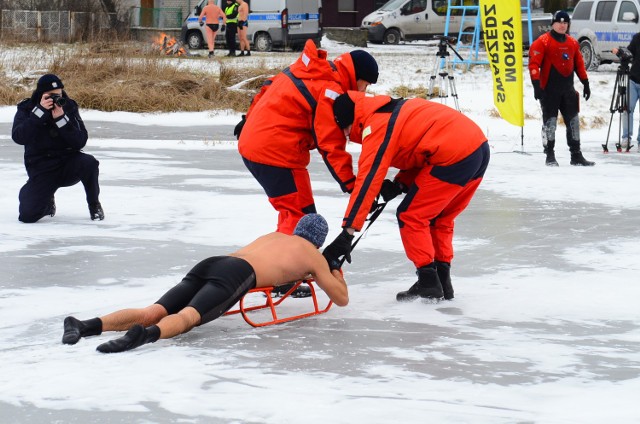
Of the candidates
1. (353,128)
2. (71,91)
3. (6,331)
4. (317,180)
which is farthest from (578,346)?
(71,91)

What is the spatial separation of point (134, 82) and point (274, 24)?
10.9 metres

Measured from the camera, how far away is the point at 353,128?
5.73 m

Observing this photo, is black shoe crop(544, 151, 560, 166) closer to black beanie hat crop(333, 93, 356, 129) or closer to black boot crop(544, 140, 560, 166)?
black boot crop(544, 140, 560, 166)

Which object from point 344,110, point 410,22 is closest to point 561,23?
point 344,110

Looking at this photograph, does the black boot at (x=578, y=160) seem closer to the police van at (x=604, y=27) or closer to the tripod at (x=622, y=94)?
the tripod at (x=622, y=94)

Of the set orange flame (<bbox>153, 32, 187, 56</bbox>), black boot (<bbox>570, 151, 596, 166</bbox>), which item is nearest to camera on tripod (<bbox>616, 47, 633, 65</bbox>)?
black boot (<bbox>570, 151, 596, 166</bbox>)

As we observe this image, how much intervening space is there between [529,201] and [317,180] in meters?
2.20

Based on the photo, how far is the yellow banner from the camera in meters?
13.4

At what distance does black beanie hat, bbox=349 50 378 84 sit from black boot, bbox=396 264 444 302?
110 centimetres

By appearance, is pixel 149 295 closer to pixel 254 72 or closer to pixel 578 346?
pixel 578 346

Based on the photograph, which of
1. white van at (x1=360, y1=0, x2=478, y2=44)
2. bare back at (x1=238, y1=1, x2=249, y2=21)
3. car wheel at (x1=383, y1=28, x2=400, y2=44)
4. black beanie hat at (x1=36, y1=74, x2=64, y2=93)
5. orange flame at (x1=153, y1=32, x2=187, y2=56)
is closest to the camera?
black beanie hat at (x1=36, y1=74, x2=64, y2=93)

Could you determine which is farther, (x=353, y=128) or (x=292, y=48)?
(x=292, y=48)

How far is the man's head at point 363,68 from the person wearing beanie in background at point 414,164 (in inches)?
11.6

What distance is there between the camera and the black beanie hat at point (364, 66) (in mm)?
6059
